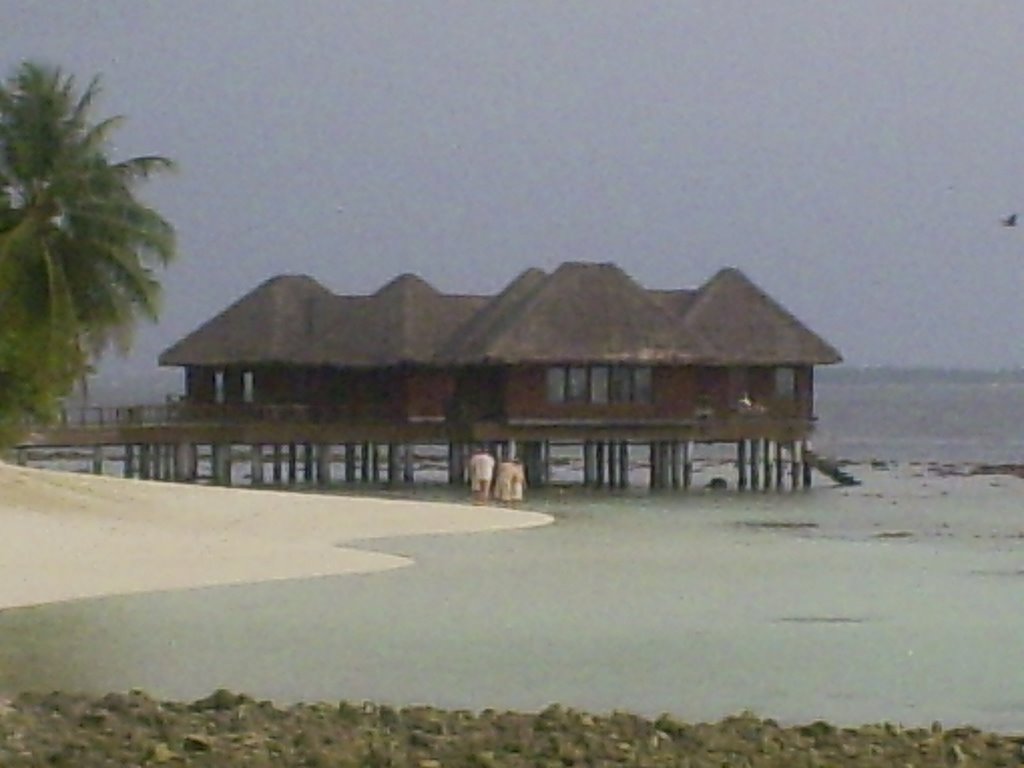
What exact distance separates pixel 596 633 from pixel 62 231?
12202 millimetres

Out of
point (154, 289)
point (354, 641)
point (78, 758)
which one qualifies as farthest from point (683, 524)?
point (78, 758)

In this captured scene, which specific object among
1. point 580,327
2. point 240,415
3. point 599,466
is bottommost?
point 599,466

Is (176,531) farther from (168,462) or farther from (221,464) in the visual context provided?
(168,462)

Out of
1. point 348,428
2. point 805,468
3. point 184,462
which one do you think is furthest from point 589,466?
point 184,462

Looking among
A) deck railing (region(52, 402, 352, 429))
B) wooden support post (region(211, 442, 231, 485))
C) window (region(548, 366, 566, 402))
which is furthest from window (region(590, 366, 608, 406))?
wooden support post (region(211, 442, 231, 485))

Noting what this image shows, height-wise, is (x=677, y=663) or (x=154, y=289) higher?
(x=154, y=289)

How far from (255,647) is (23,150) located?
1209 centimetres

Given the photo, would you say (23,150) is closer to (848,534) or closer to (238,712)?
(848,534)

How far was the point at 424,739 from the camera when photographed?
14383mm

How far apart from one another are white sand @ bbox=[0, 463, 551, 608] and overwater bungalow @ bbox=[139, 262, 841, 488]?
8814mm

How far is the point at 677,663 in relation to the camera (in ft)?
63.7

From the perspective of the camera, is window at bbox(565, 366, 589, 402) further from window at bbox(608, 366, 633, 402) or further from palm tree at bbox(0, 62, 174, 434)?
palm tree at bbox(0, 62, 174, 434)

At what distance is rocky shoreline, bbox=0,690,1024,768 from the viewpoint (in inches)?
540

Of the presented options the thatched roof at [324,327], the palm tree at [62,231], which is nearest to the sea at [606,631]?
the palm tree at [62,231]
